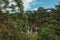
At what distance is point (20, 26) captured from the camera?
72.7 feet

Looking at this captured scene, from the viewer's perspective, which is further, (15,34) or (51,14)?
(51,14)

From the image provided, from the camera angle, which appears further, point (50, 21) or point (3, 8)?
point (50, 21)

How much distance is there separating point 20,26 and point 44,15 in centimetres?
2558

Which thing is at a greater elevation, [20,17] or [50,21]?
[20,17]

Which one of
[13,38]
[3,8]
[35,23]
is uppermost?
[3,8]

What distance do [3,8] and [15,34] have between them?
2275mm

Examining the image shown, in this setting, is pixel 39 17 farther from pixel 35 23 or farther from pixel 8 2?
pixel 8 2

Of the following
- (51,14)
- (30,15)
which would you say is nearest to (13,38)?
(51,14)

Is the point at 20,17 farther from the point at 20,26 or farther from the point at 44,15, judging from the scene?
the point at 44,15

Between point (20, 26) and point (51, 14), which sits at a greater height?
point (20, 26)

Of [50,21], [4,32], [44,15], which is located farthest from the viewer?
[44,15]

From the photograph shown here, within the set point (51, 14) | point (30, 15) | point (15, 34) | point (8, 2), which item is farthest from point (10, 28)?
point (30, 15)

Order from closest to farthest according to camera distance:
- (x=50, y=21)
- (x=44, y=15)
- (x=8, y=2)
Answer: (x=8, y=2)
(x=50, y=21)
(x=44, y=15)

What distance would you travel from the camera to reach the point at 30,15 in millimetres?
49094
